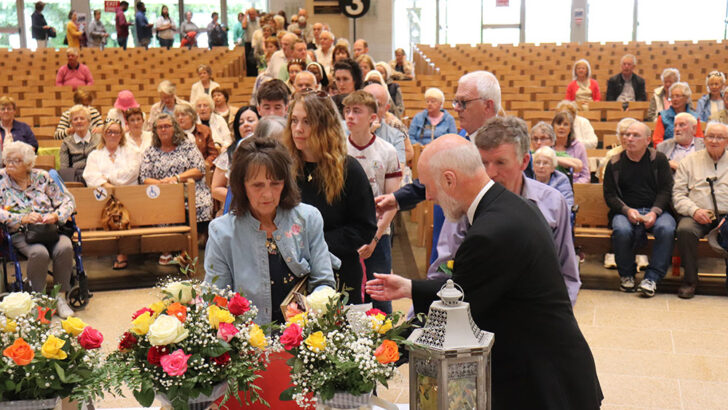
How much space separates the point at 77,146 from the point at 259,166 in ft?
16.0

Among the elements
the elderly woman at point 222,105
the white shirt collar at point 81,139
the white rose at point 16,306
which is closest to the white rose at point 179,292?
Result: the white rose at point 16,306

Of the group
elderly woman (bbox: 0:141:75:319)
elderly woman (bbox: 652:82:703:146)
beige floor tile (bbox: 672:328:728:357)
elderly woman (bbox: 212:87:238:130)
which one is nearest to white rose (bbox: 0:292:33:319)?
elderly woman (bbox: 0:141:75:319)

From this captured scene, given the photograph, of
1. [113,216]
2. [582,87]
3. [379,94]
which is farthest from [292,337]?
[582,87]

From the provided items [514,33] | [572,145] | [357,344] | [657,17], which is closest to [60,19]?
[514,33]

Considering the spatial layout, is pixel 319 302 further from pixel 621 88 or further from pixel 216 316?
pixel 621 88

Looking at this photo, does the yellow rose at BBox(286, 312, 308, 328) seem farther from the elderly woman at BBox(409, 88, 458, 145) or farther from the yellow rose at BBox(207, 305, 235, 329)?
the elderly woman at BBox(409, 88, 458, 145)

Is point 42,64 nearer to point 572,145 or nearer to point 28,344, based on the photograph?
point 572,145

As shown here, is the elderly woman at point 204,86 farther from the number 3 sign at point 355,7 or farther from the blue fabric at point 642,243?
the number 3 sign at point 355,7

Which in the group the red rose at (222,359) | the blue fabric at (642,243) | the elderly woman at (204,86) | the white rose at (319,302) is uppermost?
the elderly woman at (204,86)

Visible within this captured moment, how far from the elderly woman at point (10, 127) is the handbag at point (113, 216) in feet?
5.90

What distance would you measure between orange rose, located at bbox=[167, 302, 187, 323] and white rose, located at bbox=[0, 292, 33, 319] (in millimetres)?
372

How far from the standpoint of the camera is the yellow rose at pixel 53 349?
182 cm

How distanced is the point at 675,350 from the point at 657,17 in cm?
1749

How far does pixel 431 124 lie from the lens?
23.8ft
